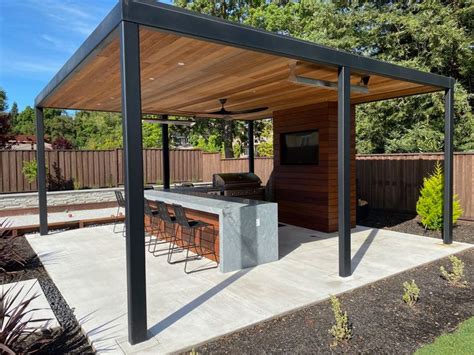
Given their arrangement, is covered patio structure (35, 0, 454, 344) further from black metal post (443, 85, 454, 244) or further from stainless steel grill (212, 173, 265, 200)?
stainless steel grill (212, 173, 265, 200)

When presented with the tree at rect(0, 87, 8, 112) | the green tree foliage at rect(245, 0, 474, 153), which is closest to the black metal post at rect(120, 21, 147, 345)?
the green tree foliage at rect(245, 0, 474, 153)

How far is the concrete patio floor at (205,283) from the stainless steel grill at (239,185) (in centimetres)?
179

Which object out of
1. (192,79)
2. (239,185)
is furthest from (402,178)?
(192,79)

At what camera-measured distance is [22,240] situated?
20.8ft

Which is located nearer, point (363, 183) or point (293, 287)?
point (293, 287)

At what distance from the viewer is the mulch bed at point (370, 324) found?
2623 mm

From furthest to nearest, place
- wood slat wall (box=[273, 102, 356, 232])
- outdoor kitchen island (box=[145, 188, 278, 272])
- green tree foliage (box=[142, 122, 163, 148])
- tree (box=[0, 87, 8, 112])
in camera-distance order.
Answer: tree (box=[0, 87, 8, 112])
green tree foliage (box=[142, 122, 163, 148])
wood slat wall (box=[273, 102, 356, 232])
outdoor kitchen island (box=[145, 188, 278, 272])

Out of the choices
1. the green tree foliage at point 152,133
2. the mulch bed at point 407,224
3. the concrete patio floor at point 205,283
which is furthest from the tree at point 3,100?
the mulch bed at point 407,224

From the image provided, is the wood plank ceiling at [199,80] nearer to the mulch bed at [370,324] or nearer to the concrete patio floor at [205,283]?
the concrete patio floor at [205,283]

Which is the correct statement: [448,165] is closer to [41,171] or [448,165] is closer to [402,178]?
[402,178]

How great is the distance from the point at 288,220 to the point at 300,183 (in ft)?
2.94

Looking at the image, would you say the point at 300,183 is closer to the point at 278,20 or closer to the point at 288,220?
the point at 288,220

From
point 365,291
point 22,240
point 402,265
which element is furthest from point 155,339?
point 22,240

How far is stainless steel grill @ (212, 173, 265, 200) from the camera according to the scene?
7.51m
